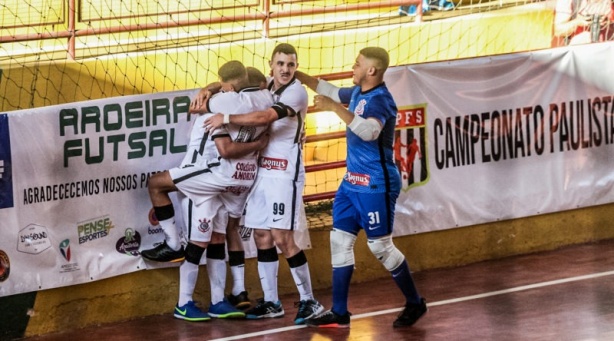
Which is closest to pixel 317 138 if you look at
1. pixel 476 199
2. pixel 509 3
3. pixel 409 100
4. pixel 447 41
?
pixel 409 100

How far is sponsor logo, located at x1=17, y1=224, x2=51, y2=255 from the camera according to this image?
10.2 meters

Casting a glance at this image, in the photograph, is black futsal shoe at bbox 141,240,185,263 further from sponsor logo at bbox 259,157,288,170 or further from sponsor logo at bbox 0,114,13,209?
sponsor logo at bbox 0,114,13,209

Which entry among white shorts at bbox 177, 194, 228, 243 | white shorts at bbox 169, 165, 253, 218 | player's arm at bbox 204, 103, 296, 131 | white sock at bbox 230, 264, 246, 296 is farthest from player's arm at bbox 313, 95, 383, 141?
white sock at bbox 230, 264, 246, 296

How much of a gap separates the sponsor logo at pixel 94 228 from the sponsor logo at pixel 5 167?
25.9 inches

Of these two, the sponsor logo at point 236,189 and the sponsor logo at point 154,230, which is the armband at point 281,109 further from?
the sponsor logo at point 154,230

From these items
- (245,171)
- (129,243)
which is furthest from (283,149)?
(129,243)

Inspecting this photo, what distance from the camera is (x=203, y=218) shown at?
10625 millimetres

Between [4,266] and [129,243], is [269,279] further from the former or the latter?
[4,266]

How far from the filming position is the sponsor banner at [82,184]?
10188mm

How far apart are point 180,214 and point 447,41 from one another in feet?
19.7

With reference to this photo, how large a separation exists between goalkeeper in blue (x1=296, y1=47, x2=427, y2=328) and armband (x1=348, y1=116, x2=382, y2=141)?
11 millimetres

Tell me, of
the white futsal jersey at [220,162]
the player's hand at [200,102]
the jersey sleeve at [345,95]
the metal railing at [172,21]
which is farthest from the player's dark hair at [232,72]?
the metal railing at [172,21]

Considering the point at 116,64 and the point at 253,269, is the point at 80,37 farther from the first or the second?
the point at 253,269

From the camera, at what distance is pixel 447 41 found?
1589cm
